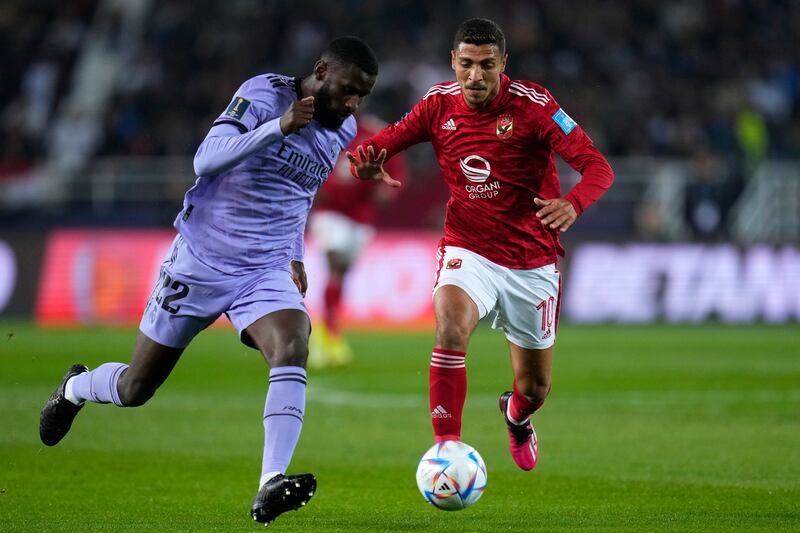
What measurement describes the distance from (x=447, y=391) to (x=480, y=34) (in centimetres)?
181

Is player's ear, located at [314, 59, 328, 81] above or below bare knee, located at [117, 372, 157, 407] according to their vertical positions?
above

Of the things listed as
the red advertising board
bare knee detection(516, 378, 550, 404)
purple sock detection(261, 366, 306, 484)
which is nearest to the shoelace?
bare knee detection(516, 378, 550, 404)

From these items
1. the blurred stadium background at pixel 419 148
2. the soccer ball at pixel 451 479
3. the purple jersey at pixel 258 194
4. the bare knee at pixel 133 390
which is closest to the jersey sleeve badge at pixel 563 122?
the purple jersey at pixel 258 194

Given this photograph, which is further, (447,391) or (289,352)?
(447,391)

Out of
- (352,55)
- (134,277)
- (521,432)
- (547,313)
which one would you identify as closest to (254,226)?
(352,55)

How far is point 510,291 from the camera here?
726 centimetres

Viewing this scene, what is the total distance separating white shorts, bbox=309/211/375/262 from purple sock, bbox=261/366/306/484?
9.22 meters

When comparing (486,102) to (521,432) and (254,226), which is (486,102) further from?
(521,432)

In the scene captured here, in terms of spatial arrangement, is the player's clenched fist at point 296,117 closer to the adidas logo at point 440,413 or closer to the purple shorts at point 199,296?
the purple shorts at point 199,296

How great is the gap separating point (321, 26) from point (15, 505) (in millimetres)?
18230

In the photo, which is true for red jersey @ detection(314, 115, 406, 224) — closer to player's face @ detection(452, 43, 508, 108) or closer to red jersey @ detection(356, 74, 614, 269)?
red jersey @ detection(356, 74, 614, 269)

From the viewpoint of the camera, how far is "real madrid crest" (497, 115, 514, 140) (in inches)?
279

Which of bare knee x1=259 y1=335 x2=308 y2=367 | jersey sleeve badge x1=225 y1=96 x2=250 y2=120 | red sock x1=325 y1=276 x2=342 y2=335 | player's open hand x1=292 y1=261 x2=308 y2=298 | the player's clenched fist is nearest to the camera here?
the player's clenched fist

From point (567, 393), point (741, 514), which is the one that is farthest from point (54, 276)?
point (741, 514)
